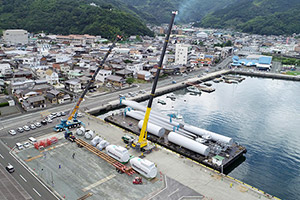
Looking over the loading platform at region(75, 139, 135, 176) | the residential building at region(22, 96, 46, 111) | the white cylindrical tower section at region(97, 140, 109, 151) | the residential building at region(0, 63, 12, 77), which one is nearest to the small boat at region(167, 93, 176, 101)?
the residential building at region(22, 96, 46, 111)

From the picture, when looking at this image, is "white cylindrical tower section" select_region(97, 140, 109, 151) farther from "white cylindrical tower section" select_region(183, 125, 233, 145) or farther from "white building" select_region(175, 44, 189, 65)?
"white building" select_region(175, 44, 189, 65)

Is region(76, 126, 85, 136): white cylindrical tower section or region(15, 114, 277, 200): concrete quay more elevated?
region(76, 126, 85, 136): white cylindrical tower section

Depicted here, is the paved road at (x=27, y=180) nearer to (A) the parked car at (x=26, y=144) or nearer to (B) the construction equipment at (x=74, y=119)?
(A) the parked car at (x=26, y=144)

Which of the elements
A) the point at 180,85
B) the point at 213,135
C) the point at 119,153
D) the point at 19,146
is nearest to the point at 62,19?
the point at 180,85

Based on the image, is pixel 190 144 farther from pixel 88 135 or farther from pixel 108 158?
pixel 88 135

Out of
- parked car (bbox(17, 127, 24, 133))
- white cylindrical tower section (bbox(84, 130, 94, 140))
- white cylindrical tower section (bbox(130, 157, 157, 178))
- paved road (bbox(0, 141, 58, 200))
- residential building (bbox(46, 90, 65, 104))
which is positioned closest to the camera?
paved road (bbox(0, 141, 58, 200))

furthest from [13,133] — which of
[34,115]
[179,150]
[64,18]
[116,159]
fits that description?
[64,18]

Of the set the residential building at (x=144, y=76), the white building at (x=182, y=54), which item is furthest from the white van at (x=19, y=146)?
the white building at (x=182, y=54)

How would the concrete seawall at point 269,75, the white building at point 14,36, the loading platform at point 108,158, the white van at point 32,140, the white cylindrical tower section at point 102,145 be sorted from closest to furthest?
1. the loading platform at point 108,158
2. the white cylindrical tower section at point 102,145
3. the white van at point 32,140
4. the concrete seawall at point 269,75
5. the white building at point 14,36
